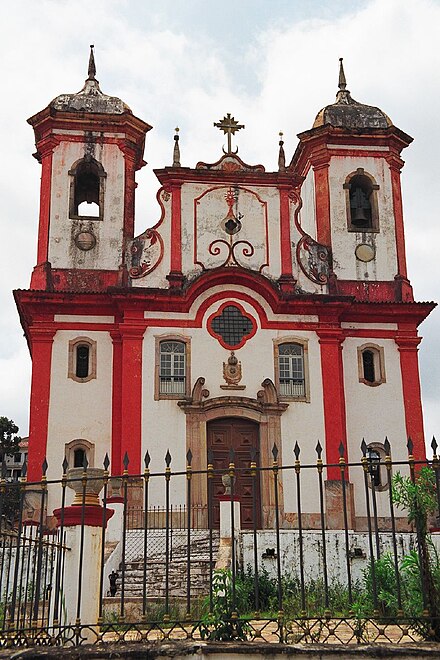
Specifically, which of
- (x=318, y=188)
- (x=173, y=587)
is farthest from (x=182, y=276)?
(x=173, y=587)

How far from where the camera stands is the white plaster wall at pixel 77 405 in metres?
21.5

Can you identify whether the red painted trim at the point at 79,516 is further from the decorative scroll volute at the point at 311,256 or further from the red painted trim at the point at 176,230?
the decorative scroll volute at the point at 311,256

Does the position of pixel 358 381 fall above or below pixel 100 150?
below

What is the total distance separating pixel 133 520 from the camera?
2022cm

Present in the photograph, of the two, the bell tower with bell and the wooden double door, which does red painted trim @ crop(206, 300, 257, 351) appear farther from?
the bell tower with bell

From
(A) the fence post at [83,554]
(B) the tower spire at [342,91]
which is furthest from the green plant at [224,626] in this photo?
(B) the tower spire at [342,91]

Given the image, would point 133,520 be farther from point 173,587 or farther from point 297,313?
point 297,313

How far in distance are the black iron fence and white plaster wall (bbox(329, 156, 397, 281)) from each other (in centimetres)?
504

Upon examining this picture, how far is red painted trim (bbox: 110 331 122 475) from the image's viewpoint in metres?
21.4

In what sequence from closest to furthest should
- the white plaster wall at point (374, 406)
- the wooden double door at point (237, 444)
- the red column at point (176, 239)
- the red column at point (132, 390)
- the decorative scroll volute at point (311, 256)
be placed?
the red column at point (132, 390), the wooden double door at point (237, 444), the white plaster wall at point (374, 406), the red column at point (176, 239), the decorative scroll volute at point (311, 256)

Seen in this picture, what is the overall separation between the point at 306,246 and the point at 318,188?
7.19ft

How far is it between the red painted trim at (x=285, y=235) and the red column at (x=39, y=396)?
6.23m

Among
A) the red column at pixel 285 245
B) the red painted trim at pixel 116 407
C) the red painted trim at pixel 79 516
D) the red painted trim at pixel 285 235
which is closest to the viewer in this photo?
the red painted trim at pixel 79 516

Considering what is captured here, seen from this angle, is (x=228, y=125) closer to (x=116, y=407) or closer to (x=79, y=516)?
(x=116, y=407)
